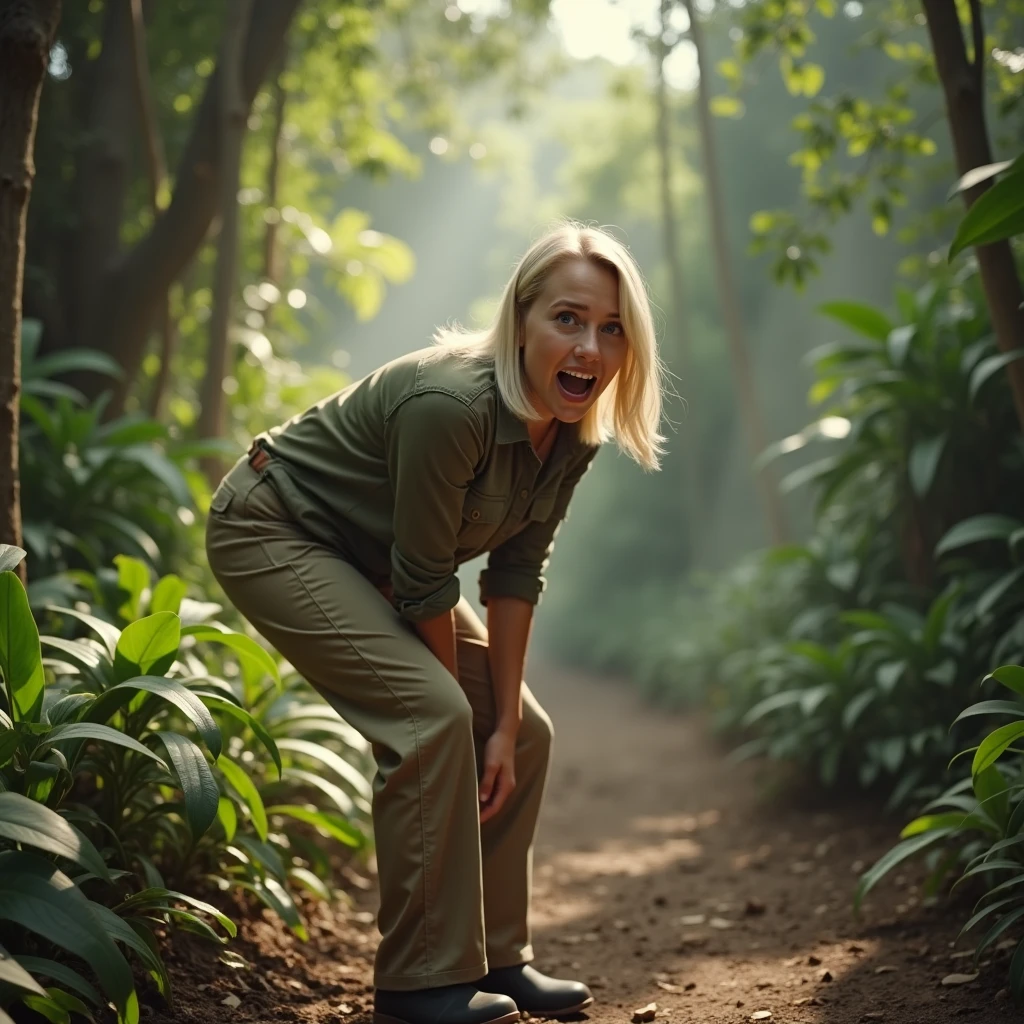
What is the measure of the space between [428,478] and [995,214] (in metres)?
1.29

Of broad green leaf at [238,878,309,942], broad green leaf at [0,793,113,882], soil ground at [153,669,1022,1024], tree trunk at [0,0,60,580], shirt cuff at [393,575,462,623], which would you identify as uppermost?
tree trunk at [0,0,60,580]

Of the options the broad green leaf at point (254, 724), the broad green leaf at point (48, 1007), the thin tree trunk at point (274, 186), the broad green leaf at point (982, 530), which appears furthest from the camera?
the thin tree trunk at point (274, 186)

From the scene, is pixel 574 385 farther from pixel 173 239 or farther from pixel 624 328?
pixel 173 239

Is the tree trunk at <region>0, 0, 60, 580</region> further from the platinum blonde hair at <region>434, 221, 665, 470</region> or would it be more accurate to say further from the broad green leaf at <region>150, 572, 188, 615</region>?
the platinum blonde hair at <region>434, 221, 665, 470</region>

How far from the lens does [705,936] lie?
119 inches

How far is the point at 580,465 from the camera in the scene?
252 cm

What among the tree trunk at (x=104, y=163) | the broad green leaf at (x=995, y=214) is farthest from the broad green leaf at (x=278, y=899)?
the tree trunk at (x=104, y=163)

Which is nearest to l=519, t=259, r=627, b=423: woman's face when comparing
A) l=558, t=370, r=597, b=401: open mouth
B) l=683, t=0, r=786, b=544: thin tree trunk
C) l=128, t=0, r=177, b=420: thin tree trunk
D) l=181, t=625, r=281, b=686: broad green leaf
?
l=558, t=370, r=597, b=401: open mouth

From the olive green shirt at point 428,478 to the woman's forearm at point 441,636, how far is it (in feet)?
0.15

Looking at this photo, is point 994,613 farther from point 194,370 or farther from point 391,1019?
point 194,370

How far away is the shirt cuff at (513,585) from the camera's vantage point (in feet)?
8.14

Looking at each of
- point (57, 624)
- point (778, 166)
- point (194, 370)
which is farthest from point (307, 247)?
point (778, 166)

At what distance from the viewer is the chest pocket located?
7.44ft

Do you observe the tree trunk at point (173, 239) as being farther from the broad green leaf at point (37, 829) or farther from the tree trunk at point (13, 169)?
the broad green leaf at point (37, 829)
